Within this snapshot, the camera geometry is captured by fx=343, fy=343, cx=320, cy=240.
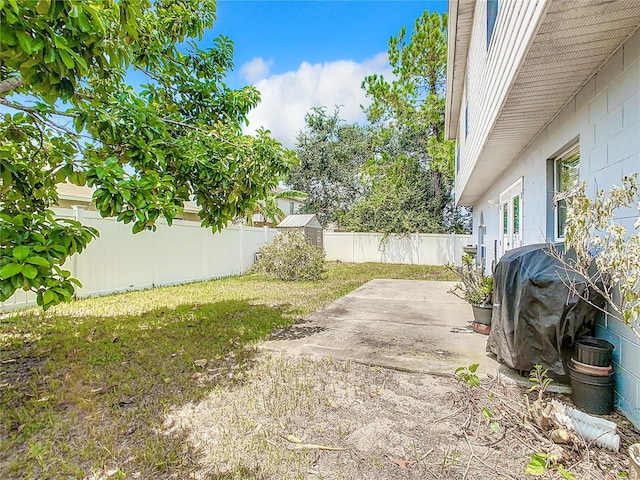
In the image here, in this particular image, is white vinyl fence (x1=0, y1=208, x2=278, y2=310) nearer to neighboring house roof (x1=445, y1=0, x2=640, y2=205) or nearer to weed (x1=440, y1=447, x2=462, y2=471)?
weed (x1=440, y1=447, x2=462, y2=471)

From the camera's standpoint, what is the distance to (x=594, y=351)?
288cm

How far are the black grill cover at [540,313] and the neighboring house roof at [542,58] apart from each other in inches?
68.0

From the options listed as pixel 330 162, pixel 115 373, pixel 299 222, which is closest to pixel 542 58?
pixel 115 373

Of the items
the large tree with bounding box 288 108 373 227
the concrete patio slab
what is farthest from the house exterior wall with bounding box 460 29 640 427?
the large tree with bounding box 288 108 373 227

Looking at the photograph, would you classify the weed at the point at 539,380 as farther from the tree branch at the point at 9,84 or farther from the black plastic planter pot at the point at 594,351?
the tree branch at the point at 9,84

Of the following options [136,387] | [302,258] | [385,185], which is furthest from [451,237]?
[136,387]

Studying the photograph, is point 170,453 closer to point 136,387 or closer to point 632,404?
point 136,387

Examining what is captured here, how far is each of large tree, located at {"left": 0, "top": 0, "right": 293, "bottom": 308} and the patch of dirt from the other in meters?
1.63

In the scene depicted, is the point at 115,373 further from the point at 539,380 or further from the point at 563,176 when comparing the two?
the point at 563,176

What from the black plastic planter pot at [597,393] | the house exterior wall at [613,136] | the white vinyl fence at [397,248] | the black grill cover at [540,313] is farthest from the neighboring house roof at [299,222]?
the black plastic planter pot at [597,393]

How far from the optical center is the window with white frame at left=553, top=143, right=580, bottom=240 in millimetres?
4205

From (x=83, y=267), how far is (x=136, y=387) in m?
5.35

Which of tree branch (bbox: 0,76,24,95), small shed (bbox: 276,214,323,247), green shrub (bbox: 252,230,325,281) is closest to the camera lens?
tree branch (bbox: 0,76,24,95)

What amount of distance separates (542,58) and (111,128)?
4128mm
